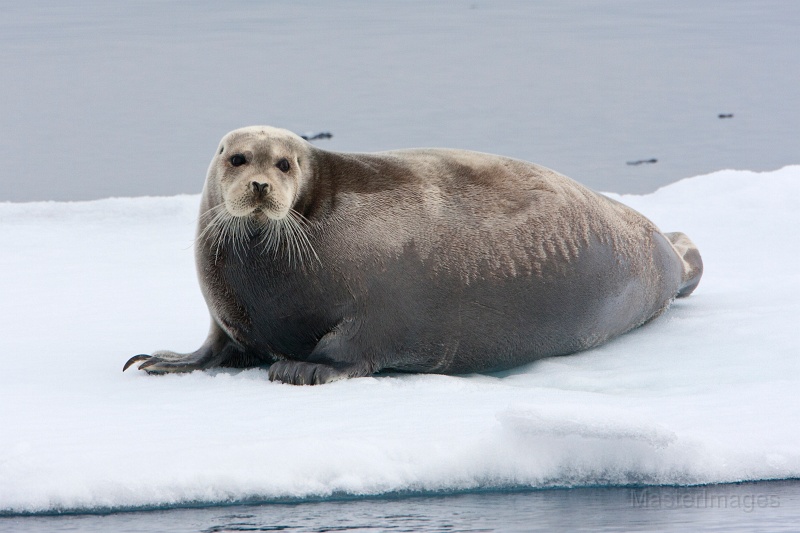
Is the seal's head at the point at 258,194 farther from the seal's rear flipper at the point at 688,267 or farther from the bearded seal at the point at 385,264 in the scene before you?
the seal's rear flipper at the point at 688,267

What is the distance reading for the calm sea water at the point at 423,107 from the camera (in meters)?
4.14

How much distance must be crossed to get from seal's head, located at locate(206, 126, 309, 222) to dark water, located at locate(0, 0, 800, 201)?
7876 millimetres

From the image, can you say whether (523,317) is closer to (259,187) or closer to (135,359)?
(259,187)

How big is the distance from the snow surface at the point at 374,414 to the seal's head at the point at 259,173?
0.74m

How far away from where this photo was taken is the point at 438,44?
31.3 metres

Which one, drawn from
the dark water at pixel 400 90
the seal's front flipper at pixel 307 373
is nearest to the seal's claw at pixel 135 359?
the seal's front flipper at pixel 307 373

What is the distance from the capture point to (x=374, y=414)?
4.91 metres

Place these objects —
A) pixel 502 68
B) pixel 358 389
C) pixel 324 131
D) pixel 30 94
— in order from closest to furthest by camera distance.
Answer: pixel 358 389, pixel 324 131, pixel 30 94, pixel 502 68

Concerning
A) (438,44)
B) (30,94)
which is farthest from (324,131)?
(438,44)

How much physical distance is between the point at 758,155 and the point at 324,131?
540cm

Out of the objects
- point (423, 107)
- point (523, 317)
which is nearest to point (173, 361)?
point (523, 317)

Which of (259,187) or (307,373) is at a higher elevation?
(259,187)

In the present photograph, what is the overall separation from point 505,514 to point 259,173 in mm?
1993

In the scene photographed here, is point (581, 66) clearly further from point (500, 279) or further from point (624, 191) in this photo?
point (500, 279)
